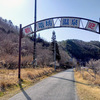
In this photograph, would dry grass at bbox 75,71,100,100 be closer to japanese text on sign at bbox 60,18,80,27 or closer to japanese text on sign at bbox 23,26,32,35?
japanese text on sign at bbox 60,18,80,27

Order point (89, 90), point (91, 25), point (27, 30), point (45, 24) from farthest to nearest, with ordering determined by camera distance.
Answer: point (27, 30) → point (45, 24) → point (91, 25) → point (89, 90)

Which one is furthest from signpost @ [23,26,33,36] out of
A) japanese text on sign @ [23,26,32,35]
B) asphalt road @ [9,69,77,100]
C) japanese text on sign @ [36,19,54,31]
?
asphalt road @ [9,69,77,100]

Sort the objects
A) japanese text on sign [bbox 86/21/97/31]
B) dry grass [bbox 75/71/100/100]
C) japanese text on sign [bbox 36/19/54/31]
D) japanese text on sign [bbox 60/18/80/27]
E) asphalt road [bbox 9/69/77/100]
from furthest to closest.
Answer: japanese text on sign [bbox 36/19/54/31]
japanese text on sign [bbox 60/18/80/27]
japanese text on sign [bbox 86/21/97/31]
dry grass [bbox 75/71/100/100]
asphalt road [bbox 9/69/77/100]

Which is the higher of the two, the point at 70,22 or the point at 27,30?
the point at 70,22

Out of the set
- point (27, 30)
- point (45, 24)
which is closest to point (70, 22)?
point (45, 24)

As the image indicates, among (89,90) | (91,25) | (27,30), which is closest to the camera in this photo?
(89,90)

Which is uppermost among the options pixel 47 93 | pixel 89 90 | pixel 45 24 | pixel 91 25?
pixel 45 24

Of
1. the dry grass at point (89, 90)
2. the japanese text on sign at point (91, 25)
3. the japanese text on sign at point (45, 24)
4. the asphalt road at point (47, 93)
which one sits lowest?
the dry grass at point (89, 90)

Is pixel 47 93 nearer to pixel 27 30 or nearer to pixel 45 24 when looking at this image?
pixel 45 24

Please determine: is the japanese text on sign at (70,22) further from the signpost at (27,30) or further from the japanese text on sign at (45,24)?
the signpost at (27,30)

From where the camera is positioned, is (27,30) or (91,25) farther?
(27,30)

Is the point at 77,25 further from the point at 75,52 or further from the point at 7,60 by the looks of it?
the point at 75,52

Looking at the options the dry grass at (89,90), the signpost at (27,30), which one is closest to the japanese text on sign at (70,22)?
the signpost at (27,30)

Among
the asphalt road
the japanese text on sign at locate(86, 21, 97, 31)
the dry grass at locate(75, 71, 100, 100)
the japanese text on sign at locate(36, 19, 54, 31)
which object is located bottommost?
the dry grass at locate(75, 71, 100, 100)
